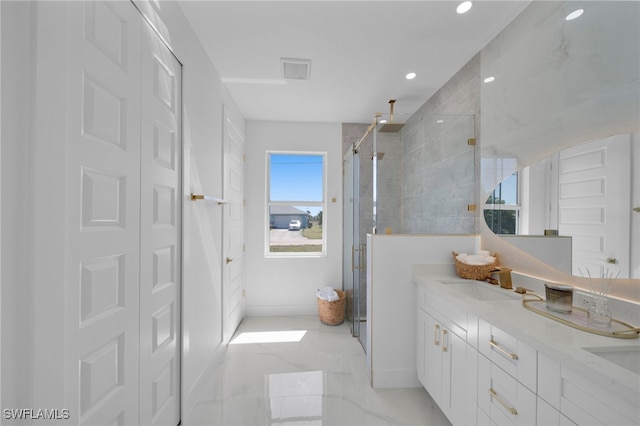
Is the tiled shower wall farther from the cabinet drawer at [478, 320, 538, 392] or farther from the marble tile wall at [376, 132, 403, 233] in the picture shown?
the cabinet drawer at [478, 320, 538, 392]

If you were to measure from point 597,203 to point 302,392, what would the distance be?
2069 mm

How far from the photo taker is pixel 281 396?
183 centimetres

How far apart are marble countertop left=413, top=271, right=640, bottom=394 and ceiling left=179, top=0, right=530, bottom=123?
67.5 inches

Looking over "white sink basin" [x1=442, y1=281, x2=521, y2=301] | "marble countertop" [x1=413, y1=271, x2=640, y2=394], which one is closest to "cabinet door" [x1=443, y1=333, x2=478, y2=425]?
"marble countertop" [x1=413, y1=271, x2=640, y2=394]

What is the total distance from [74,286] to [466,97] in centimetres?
263

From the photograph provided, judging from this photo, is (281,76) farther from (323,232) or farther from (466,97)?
(323,232)

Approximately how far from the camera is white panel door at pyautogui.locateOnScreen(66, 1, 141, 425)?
0.83m

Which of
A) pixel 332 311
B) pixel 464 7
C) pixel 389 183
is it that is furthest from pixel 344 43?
pixel 332 311

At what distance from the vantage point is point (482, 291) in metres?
1.68

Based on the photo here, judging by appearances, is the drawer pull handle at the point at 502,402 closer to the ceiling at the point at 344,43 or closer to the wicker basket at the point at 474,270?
the wicker basket at the point at 474,270

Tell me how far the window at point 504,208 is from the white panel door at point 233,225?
2190 mm

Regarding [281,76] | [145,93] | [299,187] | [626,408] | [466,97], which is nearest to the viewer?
[626,408]

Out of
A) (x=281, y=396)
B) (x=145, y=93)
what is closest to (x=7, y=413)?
(x=145, y=93)

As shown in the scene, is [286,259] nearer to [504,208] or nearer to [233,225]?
[233,225]
